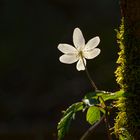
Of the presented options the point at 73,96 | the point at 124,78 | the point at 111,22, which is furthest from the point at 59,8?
the point at 124,78

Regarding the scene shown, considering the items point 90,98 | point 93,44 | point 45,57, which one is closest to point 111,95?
point 90,98

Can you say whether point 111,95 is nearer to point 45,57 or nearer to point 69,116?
point 69,116

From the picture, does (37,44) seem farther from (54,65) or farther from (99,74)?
(99,74)

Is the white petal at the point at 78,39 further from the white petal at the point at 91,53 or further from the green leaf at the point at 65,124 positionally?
the green leaf at the point at 65,124

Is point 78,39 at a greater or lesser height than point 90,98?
greater

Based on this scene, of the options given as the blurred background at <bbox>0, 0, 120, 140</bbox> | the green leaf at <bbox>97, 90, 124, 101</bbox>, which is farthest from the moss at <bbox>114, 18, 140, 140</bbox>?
the blurred background at <bbox>0, 0, 120, 140</bbox>
